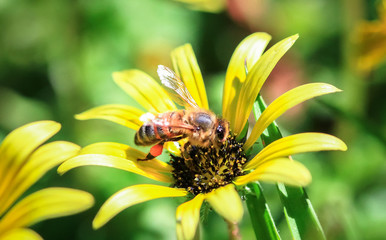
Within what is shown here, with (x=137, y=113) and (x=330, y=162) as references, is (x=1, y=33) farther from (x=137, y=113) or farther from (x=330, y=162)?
(x=330, y=162)

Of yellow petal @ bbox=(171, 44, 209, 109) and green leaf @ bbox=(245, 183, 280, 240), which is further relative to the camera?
→ yellow petal @ bbox=(171, 44, 209, 109)

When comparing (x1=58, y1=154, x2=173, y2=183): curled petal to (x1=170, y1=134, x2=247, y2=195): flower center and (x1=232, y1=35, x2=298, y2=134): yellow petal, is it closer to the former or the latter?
(x1=170, y1=134, x2=247, y2=195): flower center

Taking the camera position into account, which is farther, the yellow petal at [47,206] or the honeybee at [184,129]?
the honeybee at [184,129]

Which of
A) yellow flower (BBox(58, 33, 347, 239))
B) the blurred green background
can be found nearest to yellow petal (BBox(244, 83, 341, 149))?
yellow flower (BBox(58, 33, 347, 239))

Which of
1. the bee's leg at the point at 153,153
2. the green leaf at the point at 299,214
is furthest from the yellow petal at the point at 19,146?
the green leaf at the point at 299,214

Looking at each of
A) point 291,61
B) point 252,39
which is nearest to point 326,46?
point 291,61

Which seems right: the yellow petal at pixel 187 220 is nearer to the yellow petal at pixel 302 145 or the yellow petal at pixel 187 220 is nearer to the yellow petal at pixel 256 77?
the yellow petal at pixel 302 145

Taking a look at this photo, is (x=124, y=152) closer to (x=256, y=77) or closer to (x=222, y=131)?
(x=222, y=131)
